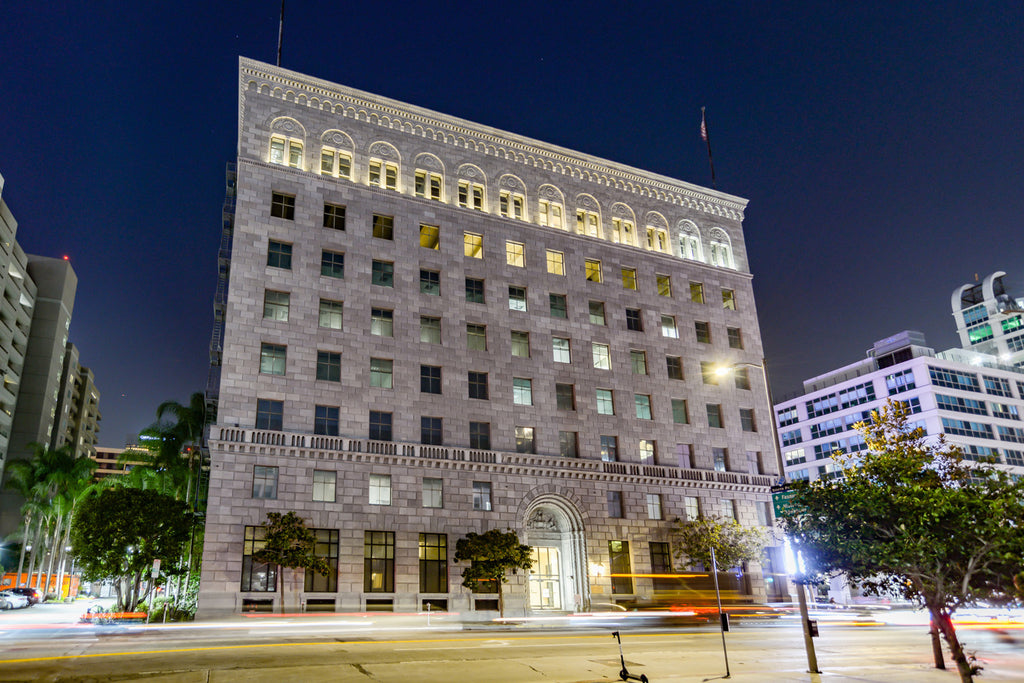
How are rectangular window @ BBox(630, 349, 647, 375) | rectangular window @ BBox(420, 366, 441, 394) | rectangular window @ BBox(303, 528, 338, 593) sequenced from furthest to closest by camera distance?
rectangular window @ BBox(630, 349, 647, 375) → rectangular window @ BBox(420, 366, 441, 394) → rectangular window @ BBox(303, 528, 338, 593)

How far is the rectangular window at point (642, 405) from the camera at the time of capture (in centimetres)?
5422

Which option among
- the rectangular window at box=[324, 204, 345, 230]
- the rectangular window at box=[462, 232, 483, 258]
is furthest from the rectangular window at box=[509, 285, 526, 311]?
the rectangular window at box=[324, 204, 345, 230]

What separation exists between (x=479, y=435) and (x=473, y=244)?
1479 cm

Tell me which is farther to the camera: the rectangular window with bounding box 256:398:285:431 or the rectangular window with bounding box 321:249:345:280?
the rectangular window with bounding box 321:249:345:280

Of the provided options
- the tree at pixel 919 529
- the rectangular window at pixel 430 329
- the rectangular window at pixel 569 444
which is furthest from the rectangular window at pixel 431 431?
the tree at pixel 919 529

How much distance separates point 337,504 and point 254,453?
18.6ft

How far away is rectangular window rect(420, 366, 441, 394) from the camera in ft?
154

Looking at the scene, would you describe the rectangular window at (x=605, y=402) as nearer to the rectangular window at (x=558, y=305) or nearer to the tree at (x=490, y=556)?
the rectangular window at (x=558, y=305)

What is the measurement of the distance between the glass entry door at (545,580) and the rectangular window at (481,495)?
5.57 metres

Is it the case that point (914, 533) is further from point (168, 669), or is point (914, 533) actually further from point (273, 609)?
point (273, 609)

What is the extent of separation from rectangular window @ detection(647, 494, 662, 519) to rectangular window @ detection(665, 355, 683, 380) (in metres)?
10.3

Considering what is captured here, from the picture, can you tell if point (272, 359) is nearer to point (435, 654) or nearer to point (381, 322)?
point (381, 322)

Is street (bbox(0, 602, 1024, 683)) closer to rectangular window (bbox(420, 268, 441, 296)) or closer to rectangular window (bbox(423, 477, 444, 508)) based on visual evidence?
rectangular window (bbox(423, 477, 444, 508))

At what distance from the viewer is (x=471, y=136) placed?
54906mm
